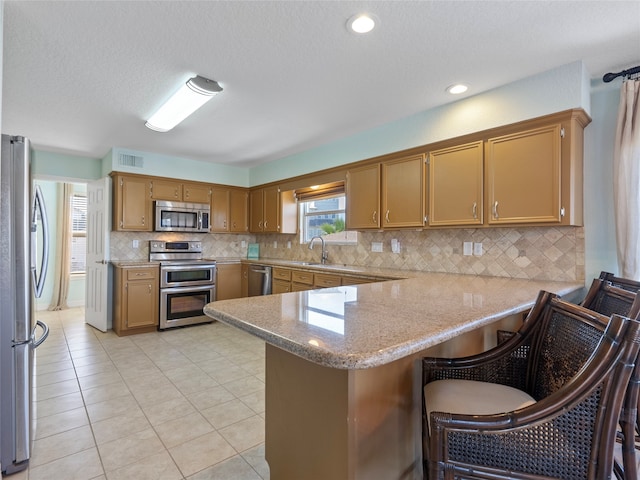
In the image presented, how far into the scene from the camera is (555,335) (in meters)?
1.14

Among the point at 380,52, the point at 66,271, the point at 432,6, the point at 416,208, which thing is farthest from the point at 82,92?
the point at 66,271

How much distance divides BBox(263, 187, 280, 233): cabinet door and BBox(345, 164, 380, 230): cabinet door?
1508 millimetres

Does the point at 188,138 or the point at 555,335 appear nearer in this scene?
the point at 555,335

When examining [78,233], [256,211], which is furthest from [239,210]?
[78,233]

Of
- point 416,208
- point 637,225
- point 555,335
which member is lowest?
point 555,335

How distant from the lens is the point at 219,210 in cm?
531

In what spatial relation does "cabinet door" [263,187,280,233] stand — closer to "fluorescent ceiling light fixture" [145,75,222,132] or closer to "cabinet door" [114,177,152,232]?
"cabinet door" [114,177,152,232]

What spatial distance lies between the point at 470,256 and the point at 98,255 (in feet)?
15.6

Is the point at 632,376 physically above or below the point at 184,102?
below

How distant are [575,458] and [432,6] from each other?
1979mm

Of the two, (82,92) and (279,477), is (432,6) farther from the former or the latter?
(82,92)

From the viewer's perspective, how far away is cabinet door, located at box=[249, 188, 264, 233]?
210 inches

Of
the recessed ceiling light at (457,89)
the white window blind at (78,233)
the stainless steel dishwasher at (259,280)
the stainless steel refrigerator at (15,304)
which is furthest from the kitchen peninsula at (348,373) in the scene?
the white window blind at (78,233)

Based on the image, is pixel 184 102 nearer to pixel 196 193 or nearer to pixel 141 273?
pixel 196 193
